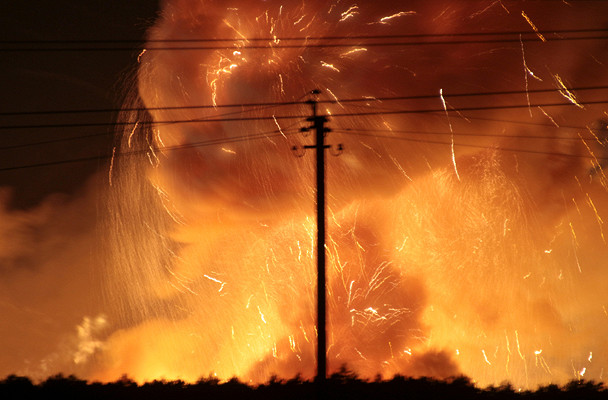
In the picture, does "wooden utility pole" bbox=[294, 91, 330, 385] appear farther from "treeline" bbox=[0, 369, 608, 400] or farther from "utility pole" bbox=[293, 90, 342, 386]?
"treeline" bbox=[0, 369, 608, 400]

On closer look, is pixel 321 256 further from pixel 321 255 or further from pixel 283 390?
pixel 283 390

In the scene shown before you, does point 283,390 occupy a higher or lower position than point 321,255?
lower

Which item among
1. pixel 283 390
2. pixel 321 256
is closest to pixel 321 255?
pixel 321 256

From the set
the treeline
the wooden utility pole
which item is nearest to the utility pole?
A: the wooden utility pole

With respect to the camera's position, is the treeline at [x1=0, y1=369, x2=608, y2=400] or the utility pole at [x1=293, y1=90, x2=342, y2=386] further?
the treeline at [x1=0, y1=369, x2=608, y2=400]

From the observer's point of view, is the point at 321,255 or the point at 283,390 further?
the point at 283,390

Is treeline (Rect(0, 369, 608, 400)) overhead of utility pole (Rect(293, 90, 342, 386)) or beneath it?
beneath

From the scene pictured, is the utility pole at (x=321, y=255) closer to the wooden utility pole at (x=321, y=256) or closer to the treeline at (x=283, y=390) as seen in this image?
the wooden utility pole at (x=321, y=256)

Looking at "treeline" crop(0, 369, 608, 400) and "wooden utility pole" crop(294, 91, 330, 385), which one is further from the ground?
"wooden utility pole" crop(294, 91, 330, 385)

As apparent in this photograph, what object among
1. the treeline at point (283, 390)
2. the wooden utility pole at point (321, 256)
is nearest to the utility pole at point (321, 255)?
the wooden utility pole at point (321, 256)
